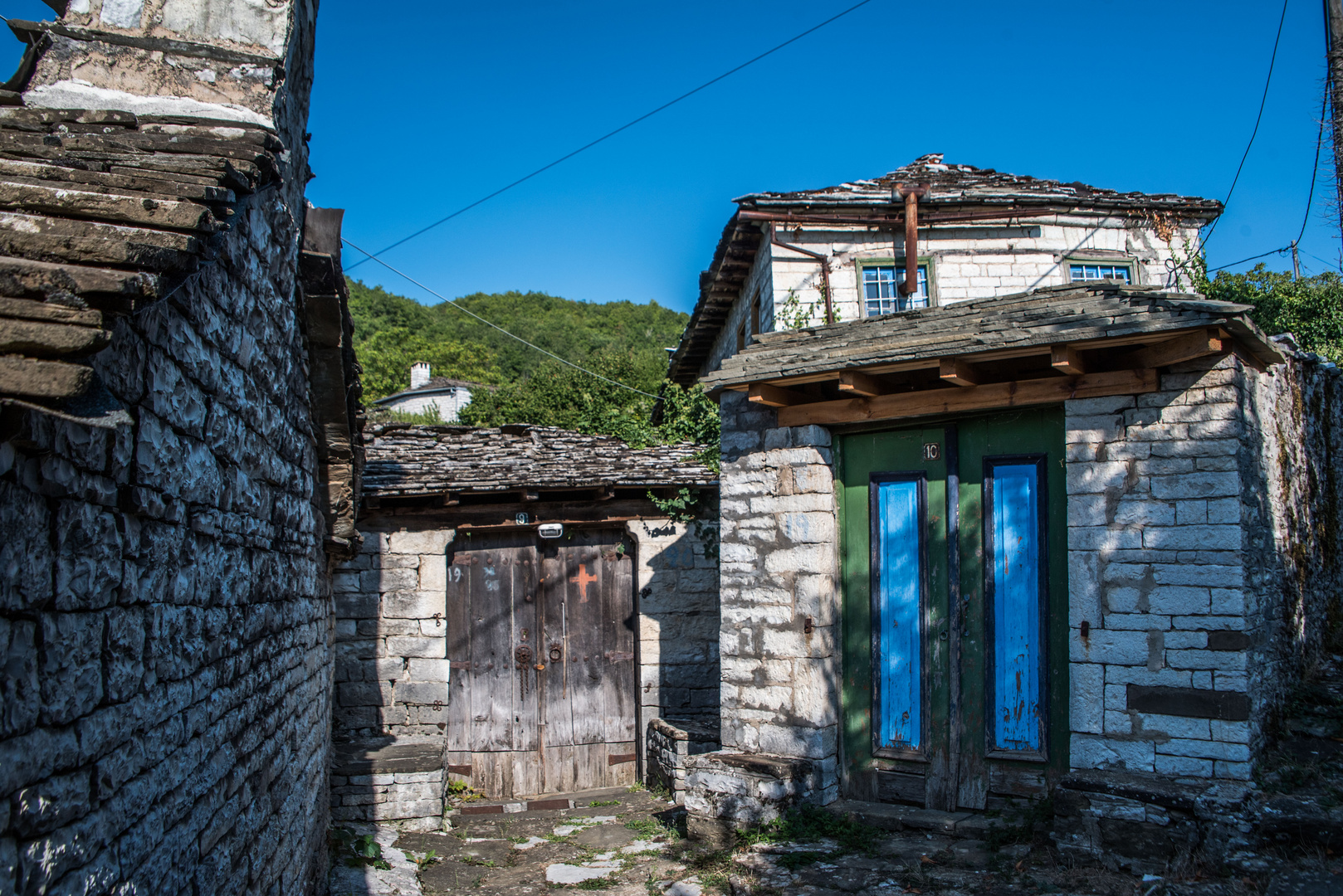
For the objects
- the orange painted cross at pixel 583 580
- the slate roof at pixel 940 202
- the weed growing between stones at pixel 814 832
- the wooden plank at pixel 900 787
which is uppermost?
the slate roof at pixel 940 202

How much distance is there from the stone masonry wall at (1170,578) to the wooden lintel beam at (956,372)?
594 millimetres

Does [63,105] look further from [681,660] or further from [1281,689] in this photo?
[1281,689]

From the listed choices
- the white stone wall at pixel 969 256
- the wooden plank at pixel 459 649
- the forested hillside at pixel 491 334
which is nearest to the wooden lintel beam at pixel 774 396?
the wooden plank at pixel 459 649

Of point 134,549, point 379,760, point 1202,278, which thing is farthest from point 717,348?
point 134,549

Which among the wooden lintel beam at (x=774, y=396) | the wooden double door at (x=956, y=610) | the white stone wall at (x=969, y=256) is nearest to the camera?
the wooden double door at (x=956, y=610)

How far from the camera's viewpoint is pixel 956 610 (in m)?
5.50

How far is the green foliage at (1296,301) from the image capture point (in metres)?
12.5

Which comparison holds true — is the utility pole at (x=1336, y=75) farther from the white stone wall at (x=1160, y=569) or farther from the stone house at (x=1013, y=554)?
the white stone wall at (x=1160, y=569)

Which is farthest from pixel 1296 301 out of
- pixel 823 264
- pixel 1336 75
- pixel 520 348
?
pixel 520 348

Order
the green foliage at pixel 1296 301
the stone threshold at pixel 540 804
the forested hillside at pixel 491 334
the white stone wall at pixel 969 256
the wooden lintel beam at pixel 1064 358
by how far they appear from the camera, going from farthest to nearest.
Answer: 1. the forested hillside at pixel 491 334
2. the green foliage at pixel 1296 301
3. the white stone wall at pixel 969 256
4. the stone threshold at pixel 540 804
5. the wooden lintel beam at pixel 1064 358

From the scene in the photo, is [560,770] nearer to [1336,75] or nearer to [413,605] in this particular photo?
[413,605]

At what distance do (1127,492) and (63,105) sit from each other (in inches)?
203

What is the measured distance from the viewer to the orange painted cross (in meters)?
8.38

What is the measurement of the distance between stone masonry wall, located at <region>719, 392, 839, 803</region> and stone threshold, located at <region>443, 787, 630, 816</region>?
2362 mm
